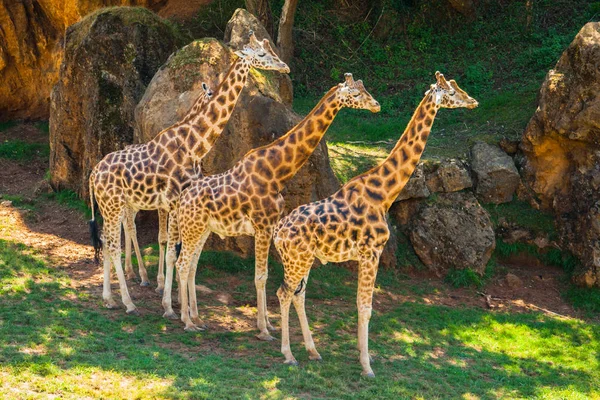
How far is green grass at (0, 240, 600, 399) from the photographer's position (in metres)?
9.75

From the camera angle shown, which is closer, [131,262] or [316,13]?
[131,262]

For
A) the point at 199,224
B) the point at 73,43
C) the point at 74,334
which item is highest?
the point at 73,43

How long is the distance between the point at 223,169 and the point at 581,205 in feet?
23.9

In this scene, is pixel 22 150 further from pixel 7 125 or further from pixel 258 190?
pixel 258 190

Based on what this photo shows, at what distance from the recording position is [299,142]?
38.0 ft

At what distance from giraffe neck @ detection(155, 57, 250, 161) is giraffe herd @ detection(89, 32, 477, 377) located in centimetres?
2

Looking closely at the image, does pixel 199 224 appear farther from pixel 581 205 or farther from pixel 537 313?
pixel 581 205

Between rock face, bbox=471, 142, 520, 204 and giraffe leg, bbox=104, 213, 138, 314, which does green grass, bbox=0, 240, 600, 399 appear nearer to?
giraffe leg, bbox=104, 213, 138, 314

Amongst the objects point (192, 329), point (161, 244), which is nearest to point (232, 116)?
point (161, 244)

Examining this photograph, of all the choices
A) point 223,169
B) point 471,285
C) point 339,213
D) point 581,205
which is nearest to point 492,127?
point 581,205

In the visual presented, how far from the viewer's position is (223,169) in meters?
14.5

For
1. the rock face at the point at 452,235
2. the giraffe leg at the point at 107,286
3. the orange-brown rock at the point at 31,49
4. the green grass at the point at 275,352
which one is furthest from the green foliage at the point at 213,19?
the giraffe leg at the point at 107,286

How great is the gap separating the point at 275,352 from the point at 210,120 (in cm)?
377

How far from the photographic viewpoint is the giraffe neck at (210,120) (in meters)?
12.2
